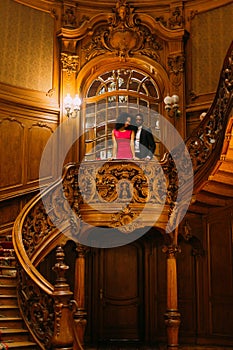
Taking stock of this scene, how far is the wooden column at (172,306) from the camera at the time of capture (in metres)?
8.82

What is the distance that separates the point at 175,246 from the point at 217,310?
6.70 feet

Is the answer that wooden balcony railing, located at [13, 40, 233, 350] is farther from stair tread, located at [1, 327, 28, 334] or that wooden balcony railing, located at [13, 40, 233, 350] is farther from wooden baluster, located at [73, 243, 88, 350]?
stair tread, located at [1, 327, 28, 334]

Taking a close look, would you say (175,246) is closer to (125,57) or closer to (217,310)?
(217,310)

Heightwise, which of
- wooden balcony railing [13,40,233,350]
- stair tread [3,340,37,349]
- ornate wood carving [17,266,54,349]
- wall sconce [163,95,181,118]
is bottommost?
stair tread [3,340,37,349]

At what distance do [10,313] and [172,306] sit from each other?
3.03 meters

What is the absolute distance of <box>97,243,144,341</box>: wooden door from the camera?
11109 mm

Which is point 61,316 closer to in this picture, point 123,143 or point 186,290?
point 123,143

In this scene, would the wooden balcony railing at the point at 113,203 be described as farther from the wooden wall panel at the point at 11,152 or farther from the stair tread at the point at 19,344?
the wooden wall panel at the point at 11,152

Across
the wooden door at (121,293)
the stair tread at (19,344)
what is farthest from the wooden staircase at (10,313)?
the wooden door at (121,293)

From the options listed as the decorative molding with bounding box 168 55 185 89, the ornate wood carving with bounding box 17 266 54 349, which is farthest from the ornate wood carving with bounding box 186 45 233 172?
the decorative molding with bounding box 168 55 185 89

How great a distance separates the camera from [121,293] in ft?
37.1

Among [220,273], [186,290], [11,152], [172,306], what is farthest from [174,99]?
[172,306]

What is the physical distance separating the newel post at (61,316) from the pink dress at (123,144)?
3.51 m

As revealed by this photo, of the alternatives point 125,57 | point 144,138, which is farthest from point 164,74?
point 144,138
